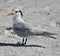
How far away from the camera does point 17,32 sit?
9.67 metres

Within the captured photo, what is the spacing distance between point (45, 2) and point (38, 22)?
4786mm

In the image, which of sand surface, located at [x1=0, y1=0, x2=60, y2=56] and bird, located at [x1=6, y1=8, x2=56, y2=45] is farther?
bird, located at [x1=6, y1=8, x2=56, y2=45]

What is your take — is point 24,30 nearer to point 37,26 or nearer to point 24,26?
point 24,26

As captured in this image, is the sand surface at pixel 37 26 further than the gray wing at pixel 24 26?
No

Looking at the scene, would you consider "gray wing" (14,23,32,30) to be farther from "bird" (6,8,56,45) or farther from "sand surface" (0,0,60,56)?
"sand surface" (0,0,60,56)

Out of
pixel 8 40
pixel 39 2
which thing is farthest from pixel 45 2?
pixel 8 40

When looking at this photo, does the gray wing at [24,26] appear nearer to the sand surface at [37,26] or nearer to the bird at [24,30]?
the bird at [24,30]

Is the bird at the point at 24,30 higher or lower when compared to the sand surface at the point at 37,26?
higher

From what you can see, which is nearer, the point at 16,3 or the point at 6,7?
the point at 6,7

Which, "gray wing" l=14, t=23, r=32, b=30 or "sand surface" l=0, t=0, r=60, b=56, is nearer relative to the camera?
"sand surface" l=0, t=0, r=60, b=56

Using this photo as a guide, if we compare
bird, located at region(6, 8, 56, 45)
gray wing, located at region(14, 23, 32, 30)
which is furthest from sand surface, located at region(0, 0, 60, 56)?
gray wing, located at region(14, 23, 32, 30)

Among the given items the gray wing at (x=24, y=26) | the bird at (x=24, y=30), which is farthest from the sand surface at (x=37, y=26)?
the gray wing at (x=24, y=26)

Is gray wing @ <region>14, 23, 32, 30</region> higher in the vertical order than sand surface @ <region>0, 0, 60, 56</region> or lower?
higher

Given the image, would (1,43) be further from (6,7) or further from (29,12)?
(6,7)
